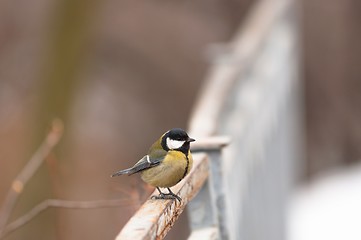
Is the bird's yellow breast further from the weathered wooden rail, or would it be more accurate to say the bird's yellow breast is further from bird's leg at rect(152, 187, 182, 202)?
bird's leg at rect(152, 187, 182, 202)

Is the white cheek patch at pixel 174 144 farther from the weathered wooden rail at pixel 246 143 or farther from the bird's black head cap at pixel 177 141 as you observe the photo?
the weathered wooden rail at pixel 246 143

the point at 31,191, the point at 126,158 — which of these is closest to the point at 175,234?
the point at 126,158

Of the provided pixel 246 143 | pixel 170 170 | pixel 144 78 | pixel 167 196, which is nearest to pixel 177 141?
pixel 170 170

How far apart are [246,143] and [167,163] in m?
2.65

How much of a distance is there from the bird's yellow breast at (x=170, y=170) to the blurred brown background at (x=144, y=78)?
27.6 ft

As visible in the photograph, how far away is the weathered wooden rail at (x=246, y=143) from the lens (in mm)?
4718

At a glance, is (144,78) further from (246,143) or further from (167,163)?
(167,163)

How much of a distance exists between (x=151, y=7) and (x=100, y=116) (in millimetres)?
1867

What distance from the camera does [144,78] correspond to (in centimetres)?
1705

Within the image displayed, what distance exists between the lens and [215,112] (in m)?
6.50

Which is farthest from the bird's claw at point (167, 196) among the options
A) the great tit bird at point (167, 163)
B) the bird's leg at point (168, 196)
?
the great tit bird at point (167, 163)

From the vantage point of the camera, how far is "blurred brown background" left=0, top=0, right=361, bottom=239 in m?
14.2

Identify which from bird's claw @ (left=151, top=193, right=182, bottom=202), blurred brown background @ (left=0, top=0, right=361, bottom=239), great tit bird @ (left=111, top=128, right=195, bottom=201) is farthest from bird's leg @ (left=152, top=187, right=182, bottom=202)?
blurred brown background @ (left=0, top=0, right=361, bottom=239)

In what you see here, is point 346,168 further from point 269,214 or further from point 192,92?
point 269,214
